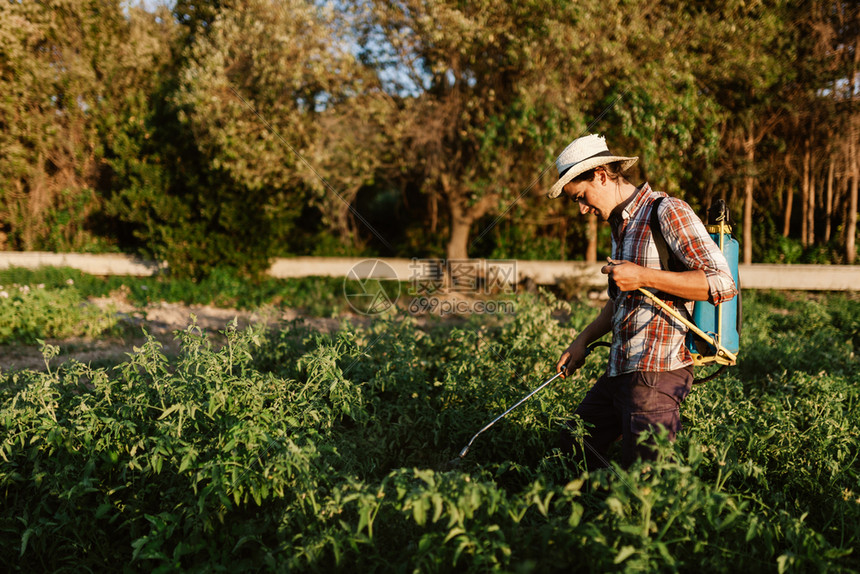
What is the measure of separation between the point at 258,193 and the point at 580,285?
5673 millimetres

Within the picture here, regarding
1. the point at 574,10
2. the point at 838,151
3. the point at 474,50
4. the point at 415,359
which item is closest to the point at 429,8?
the point at 474,50

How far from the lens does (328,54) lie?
764cm

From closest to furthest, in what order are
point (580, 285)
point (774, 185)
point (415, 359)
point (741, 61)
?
point (415, 359) → point (741, 61) → point (580, 285) → point (774, 185)

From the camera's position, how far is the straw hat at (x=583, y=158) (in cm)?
263

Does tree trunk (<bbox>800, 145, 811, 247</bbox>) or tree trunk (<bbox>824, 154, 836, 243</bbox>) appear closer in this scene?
tree trunk (<bbox>824, 154, 836, 243</bbox>)

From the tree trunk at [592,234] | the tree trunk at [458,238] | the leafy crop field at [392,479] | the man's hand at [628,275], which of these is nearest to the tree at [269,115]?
the tree trunk at [458,238]

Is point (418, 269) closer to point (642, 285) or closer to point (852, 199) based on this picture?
point (642, 285)

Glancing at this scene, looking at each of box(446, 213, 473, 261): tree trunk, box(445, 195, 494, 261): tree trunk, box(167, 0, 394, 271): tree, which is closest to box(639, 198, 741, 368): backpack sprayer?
box(167, 0, 394, 271): tree

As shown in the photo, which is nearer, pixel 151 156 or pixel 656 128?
pixel 656 128

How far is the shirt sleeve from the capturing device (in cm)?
231

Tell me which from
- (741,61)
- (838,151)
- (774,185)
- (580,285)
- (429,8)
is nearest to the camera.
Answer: (429,8)

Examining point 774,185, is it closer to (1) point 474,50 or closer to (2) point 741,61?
(2) point 741,61

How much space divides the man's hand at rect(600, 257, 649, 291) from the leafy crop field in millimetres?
729

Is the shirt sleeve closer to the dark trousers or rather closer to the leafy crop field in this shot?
the dark trousers
